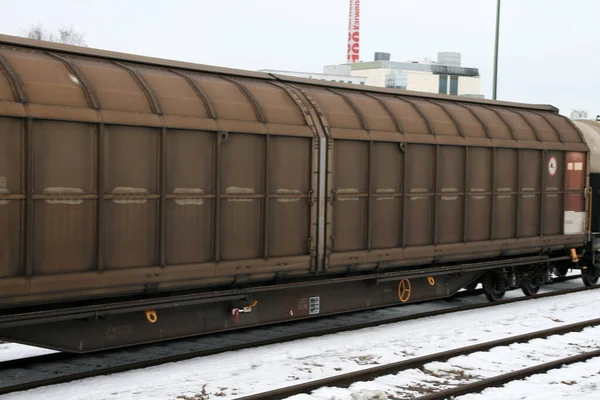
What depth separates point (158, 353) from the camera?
10750 mm

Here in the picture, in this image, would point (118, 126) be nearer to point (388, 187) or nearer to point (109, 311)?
point (109, 311)

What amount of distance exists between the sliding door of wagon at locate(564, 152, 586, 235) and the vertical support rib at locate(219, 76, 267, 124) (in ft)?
27.4

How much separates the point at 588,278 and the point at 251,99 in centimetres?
1149

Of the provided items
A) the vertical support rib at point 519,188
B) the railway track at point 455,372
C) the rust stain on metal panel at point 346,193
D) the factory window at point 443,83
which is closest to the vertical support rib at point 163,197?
the railway track at point 455,372

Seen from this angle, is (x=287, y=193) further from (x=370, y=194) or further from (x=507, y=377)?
(x=507, y=377)

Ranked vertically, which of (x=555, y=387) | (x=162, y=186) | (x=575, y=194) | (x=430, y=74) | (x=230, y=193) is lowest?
(x=555, y=387)

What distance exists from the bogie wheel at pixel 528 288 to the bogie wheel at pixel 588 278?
8.58 ft

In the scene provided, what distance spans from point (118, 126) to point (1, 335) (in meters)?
2.64

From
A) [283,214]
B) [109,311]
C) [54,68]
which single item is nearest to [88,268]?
[109,311]

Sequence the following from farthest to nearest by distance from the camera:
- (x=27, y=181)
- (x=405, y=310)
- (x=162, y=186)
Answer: (x=405, y=310), (x=162, y=186), (x=27, y=181)

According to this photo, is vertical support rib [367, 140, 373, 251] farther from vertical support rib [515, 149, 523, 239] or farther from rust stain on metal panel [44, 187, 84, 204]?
rust stain on metal panel [44, 187, 84, 204]

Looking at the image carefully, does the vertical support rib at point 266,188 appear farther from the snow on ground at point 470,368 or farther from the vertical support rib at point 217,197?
the snow on ground at point 470,368

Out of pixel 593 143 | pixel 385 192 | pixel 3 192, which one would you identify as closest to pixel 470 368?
pixel 385 192

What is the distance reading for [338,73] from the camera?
10319 cm
